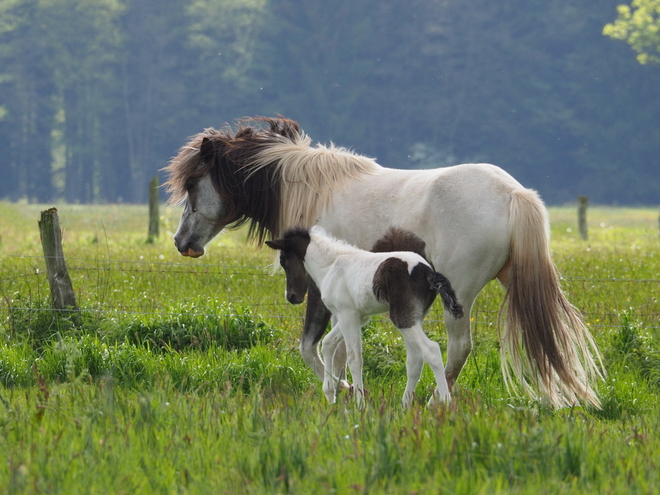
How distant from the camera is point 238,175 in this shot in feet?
21.6

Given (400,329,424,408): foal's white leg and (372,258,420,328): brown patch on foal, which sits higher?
(372,258,420,328): brown patch on foal

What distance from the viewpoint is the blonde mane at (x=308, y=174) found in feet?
20.2

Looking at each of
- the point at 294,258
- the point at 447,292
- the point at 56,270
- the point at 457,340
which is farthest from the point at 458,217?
the point at 56,270

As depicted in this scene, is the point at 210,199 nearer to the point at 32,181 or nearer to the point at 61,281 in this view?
the point at 61,281

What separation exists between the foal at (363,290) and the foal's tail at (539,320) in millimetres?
593

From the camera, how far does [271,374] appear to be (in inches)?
248

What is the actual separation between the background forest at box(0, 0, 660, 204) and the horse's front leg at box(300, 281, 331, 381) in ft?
183

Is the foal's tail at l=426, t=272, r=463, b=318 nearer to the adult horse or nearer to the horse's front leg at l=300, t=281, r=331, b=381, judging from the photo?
the adult horse

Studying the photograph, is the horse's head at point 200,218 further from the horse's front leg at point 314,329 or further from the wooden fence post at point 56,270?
the wooden fence post at point 56,270

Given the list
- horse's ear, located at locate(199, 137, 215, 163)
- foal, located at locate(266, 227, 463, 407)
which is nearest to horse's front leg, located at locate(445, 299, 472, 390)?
foal, located at locate(266, 227, 463, 407)

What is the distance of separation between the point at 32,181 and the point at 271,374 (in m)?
62.1

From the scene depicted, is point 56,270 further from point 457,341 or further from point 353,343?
point 457,341

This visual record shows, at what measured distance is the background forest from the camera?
6359cm

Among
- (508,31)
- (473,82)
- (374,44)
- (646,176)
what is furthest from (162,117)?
(646,176)
